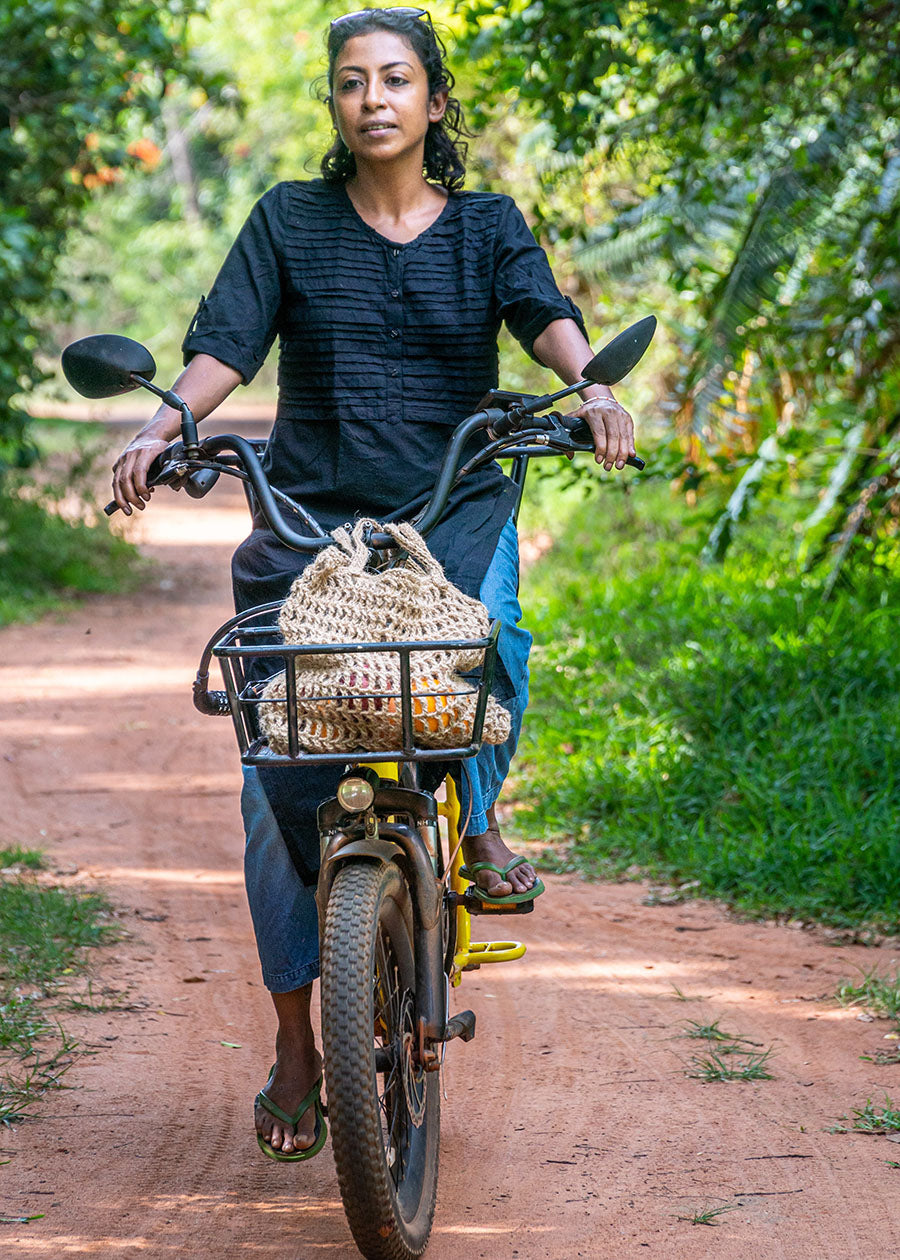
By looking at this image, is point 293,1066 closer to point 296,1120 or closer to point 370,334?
point 296,1120

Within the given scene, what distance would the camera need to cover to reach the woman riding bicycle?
9.09 ft

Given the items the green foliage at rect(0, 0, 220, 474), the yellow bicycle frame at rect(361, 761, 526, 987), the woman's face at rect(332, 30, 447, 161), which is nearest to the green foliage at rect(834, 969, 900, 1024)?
the yellow bicycle frame at rect(361, 761, 526, 987)

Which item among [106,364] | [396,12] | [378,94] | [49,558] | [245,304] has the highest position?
[396,12]

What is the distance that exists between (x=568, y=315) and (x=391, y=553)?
2.50 feet

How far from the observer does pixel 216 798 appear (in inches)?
226

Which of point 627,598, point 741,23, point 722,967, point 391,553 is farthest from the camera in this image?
point 627,598

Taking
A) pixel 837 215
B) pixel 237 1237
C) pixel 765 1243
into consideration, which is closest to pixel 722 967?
pixel 765 1243

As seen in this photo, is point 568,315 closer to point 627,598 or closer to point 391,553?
point 391,553

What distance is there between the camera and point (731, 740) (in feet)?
18.0

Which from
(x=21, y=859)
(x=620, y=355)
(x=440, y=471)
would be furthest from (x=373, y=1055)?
(x=21, y=859)

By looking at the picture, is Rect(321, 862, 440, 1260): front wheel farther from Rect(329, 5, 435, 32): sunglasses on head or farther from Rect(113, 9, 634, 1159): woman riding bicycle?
Rect(329, 5, 435, 32): sunglasses on head

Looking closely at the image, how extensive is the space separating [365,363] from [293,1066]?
1.47m

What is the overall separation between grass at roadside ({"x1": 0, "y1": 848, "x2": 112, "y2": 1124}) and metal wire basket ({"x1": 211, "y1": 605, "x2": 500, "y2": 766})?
1334 mm

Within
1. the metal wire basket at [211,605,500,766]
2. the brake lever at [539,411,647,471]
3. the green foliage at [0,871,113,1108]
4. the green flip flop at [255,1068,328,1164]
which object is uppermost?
the brake lever at [539,411,647,471]
